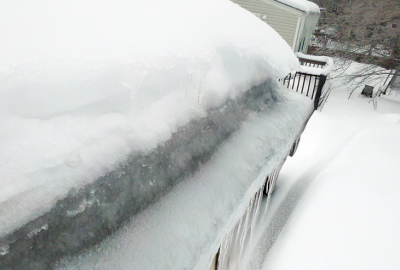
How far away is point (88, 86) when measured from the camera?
0.84 metres

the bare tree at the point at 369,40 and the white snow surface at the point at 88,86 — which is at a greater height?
the bare tree at the point at 369,40

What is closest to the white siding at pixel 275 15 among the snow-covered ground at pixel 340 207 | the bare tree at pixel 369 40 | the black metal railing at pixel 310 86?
the bare tree at pixel 369 40

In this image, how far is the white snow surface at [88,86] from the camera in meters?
0.68

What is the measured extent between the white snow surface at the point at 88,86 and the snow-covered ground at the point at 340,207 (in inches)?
69.8

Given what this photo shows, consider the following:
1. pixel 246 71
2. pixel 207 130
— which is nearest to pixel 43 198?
pixel 207 130

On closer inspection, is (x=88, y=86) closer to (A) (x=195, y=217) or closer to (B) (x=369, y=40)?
(A) (x=195, y=217)

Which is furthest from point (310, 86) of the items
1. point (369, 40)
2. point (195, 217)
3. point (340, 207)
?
point (195, 217)

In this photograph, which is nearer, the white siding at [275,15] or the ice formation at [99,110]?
the ice formation at [99,110]

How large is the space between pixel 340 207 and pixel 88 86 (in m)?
2.95

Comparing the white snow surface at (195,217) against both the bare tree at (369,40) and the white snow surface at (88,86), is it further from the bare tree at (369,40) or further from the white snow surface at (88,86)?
the bare tree at (369,40)

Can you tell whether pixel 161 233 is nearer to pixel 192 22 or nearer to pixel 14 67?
pixel 14 67

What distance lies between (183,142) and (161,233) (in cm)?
41

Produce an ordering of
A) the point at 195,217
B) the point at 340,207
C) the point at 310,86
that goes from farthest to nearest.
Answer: the point at 310,86 → the point at 340,207 → the point at 195,217

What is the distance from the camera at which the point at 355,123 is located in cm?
775
